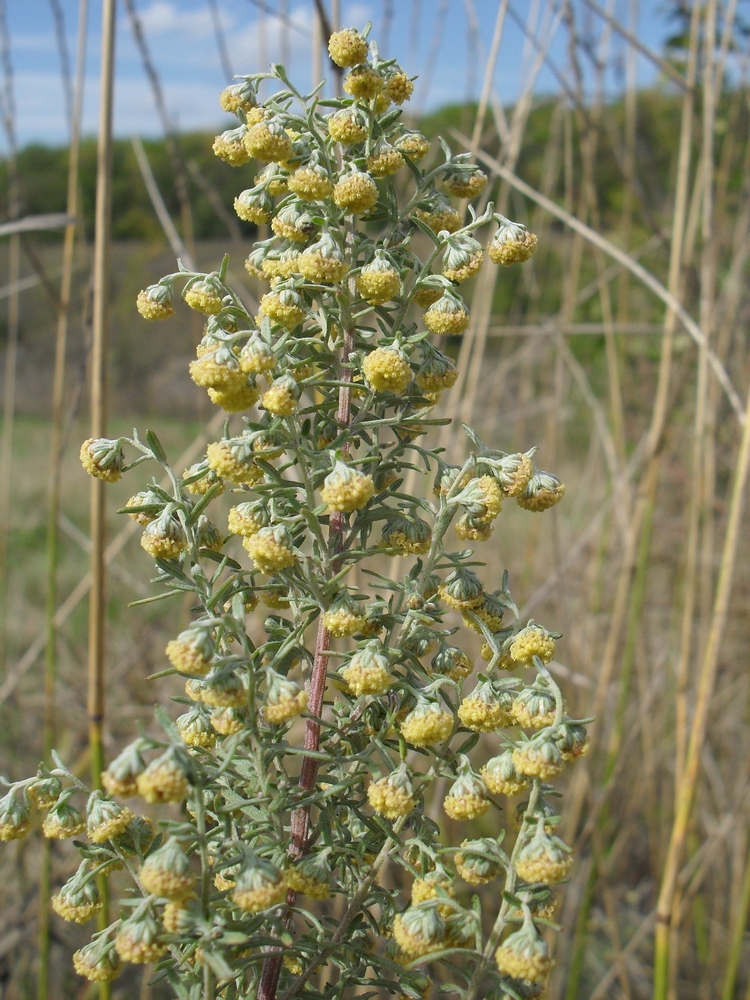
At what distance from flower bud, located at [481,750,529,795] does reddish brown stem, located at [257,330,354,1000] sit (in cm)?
19

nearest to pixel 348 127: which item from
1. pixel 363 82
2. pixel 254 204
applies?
pixel 363 82

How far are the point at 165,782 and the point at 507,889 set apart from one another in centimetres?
39

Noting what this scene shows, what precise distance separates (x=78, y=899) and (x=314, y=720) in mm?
297

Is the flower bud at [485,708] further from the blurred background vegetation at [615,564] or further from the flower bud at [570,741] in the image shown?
the blurred background vegetation at [615,564]

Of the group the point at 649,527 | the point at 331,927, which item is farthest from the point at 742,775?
the point at 331,927

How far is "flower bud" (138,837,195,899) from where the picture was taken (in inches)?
26.6

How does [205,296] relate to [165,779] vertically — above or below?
above

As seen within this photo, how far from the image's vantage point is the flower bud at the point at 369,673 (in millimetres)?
793

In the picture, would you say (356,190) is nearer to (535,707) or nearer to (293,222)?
(293,222)

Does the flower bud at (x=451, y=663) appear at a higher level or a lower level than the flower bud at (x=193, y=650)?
lower

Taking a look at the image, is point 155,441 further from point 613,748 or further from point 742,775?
point 742,775

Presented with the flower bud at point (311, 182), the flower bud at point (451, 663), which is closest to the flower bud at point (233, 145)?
the flower bud at point (311, 182)

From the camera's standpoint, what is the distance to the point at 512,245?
89 cm

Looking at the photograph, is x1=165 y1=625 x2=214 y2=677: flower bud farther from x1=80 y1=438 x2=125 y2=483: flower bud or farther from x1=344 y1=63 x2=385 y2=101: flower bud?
x1=344 y1=63 x2=385 y2=101: flower bud
